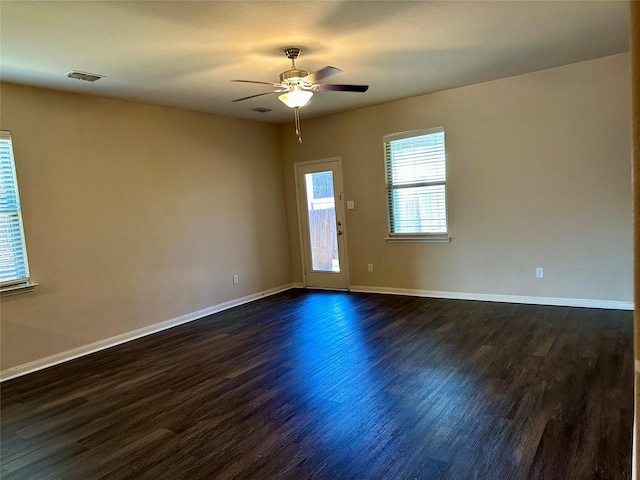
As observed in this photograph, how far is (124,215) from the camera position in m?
4.64

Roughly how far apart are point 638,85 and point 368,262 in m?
5.68

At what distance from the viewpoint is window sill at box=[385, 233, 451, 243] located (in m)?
5.41

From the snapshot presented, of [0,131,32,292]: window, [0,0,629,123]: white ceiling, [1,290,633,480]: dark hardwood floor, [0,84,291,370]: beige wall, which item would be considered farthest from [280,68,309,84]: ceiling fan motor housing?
[0,131,32,292]: window

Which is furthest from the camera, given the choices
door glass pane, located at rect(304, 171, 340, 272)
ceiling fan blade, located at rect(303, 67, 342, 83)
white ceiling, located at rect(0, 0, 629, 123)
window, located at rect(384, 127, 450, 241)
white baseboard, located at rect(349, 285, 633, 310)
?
door glass pane, located at rect(304, 171, 340, 272)

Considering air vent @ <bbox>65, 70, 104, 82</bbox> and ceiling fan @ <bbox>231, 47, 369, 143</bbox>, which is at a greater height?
air vent @ <bbox>65, 70, 104, 82</bbox>

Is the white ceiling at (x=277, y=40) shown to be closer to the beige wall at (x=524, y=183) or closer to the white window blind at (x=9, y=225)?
the beige wall at (x=524, y=183)

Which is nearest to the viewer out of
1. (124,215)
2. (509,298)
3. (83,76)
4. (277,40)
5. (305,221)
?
(277,40)

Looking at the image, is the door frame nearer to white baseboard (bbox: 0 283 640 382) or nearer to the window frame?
white baseboard (bbox: 0 283 640 382)

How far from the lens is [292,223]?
6.84 metres

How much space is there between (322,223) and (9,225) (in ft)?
13.0

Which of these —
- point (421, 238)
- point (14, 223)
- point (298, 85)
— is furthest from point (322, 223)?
point (14, 223)

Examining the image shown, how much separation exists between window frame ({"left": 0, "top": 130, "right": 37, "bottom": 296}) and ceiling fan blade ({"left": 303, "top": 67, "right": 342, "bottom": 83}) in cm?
277

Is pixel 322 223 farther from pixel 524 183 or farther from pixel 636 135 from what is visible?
pixel 636 135

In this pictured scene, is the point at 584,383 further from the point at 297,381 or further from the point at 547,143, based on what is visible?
the point at 547,143
